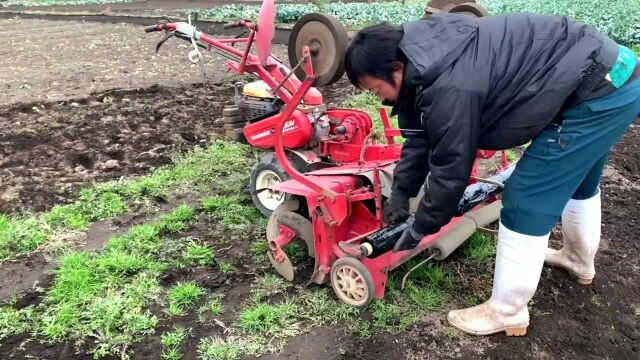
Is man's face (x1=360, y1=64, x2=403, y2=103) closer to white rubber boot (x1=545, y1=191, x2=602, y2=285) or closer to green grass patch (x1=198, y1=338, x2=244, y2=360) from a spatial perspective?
white rubber boot (x1=545, y1=191, x2=602, y2=285)

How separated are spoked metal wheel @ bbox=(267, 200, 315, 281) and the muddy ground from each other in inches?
10.6

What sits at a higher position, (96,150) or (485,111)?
(485,111)

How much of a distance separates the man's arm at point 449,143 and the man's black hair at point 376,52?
9.3 inches

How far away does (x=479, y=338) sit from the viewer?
3.16m

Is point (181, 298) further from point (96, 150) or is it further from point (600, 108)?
point (96, 150)

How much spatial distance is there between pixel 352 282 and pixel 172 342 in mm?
1085

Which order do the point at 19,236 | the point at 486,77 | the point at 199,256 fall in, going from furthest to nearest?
the point at 19,236 < the point at 199,256 < the point at 486,77

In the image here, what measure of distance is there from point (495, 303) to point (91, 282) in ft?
8.45

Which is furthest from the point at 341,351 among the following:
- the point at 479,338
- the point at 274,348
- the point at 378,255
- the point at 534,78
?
the point at 534,78

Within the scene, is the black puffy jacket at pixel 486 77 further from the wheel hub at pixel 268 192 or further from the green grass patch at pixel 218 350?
the wheel hub at pixel 268 192

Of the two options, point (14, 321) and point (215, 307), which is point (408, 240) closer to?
point (215, 307)

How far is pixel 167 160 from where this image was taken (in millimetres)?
5918

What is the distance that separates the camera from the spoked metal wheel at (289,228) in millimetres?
3629

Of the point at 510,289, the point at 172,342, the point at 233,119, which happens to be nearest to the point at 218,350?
the point at 172,342
